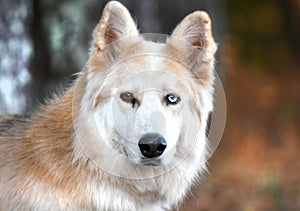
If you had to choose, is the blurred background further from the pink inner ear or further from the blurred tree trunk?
the pink inner ear

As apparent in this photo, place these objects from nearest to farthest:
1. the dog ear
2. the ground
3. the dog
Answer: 1. the dog
2. the dog ear
3. the ground

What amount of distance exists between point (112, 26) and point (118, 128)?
0.62m

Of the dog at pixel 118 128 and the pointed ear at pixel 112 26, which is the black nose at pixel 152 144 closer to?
the dog at pixel 118 128

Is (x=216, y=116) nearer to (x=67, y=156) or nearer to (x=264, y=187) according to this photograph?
(x=67, y=156)

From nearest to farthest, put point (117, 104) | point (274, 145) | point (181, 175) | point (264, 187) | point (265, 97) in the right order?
point (117, 104) → point (181, 175) → point (264, 187) → point (274, 145) → point (265, 97)

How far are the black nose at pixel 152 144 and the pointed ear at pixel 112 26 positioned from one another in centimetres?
66

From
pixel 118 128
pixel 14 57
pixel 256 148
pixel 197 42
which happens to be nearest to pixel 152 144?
pixel 118 128

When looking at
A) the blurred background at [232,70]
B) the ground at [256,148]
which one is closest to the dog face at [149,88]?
the blurred background at [232,70]

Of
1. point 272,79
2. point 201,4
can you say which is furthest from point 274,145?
point 201,4

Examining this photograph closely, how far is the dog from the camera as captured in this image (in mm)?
4570

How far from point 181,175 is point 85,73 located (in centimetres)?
88

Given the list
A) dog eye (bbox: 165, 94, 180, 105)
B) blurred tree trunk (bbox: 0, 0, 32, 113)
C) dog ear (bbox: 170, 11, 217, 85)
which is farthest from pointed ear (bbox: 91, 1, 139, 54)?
blurred tree trunk (bbox: 0, 0, 32, 113)

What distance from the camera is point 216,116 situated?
542 centimetres

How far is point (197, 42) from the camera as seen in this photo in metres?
4.79
